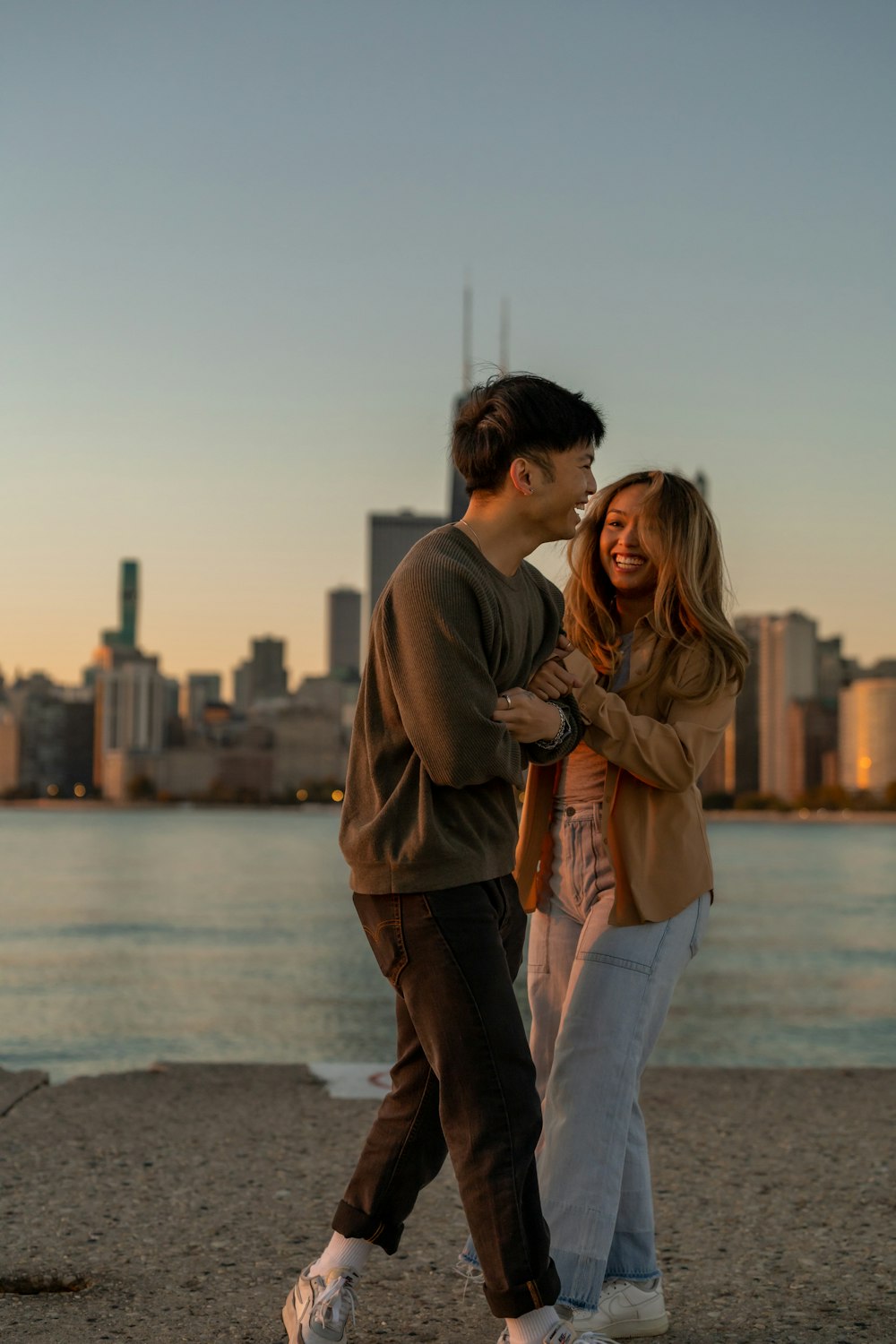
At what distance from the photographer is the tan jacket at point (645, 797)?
3.14 meters

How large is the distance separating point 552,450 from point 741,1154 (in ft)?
10.0

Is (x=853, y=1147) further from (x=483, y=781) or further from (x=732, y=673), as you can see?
(x=483, y=781)

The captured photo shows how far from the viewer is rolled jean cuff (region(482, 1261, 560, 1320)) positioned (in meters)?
2.68

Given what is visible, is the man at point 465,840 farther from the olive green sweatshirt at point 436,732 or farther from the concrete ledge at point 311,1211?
the concrete ledge at point 311,1211

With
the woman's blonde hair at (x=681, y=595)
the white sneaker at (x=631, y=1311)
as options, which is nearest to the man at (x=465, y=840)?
the white sneaker at (x=631, y=1311)

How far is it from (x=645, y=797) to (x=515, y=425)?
3.01 ft

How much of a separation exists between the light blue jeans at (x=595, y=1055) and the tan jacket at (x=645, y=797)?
0.06 m

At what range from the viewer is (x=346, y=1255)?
2912mm

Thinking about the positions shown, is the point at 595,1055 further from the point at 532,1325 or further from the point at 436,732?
the point at 436,732

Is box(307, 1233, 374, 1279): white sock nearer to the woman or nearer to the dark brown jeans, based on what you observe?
the dark brown jeans

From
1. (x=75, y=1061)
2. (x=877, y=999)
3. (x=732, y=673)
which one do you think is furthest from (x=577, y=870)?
(x=877, y=999)

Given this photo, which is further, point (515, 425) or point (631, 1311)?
point (631, 1311)

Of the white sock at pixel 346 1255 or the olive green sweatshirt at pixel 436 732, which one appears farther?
the white sock at pixel 346 1255

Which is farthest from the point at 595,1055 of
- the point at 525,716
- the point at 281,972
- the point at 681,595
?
the point at 281,972
